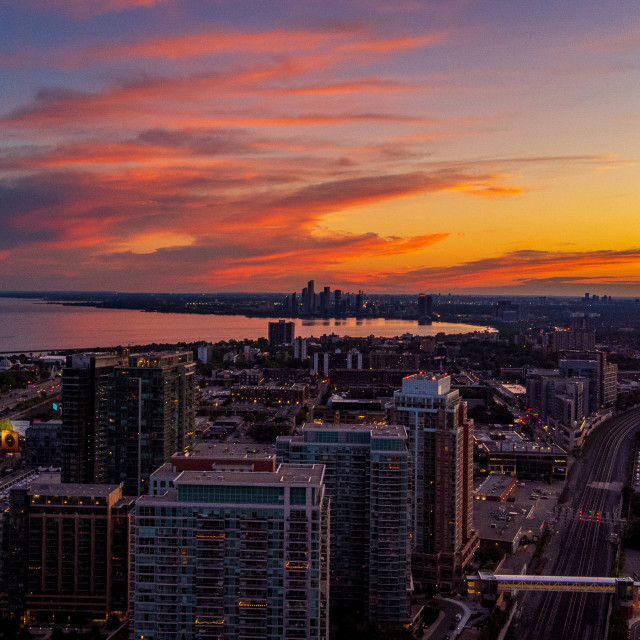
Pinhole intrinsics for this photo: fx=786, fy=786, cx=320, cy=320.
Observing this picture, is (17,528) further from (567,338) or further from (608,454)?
(567,338)

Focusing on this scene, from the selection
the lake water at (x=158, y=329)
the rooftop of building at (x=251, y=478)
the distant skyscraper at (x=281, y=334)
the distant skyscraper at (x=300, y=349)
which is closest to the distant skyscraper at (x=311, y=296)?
the lake water at (x=158, y=329)

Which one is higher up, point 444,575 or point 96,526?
→ point 96,526

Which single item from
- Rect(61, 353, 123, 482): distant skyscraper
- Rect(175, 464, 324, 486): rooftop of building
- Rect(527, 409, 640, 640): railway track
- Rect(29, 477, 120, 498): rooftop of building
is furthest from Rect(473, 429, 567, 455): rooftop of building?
Rect(175, 464, 324, 486): rooftop of building

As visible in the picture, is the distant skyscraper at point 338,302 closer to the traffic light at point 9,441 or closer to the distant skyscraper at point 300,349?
the distant skyscraper at point 300,349

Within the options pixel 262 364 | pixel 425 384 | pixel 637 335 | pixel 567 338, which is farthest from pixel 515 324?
pixel 425 384

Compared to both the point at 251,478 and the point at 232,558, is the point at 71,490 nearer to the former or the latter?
the point at 232,558

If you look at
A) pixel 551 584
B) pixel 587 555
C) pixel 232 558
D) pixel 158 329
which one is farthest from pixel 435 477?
pixel 158 329
